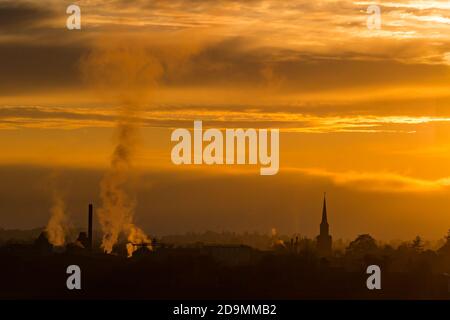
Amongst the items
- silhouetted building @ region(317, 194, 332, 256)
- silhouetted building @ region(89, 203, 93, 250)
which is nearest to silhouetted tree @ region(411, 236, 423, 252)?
silhouetted building @ region(317, 194, 332, 256)

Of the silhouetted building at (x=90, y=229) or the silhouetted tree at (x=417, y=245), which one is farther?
the silhouetted tree at (x=417, y=245)

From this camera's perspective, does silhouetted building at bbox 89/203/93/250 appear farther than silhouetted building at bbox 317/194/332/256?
No

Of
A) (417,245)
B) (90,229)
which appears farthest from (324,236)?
(90,229)

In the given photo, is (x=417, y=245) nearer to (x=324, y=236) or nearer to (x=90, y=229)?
(x=324, y=236)

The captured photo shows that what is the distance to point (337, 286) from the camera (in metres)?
119

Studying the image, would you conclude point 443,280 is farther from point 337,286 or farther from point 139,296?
point 139,296

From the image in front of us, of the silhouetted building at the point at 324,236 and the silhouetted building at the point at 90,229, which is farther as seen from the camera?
the silhouetted building at the point at 324,236

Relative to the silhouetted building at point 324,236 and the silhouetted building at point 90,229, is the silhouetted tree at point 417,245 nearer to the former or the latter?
the silhouetted building at point 324,236

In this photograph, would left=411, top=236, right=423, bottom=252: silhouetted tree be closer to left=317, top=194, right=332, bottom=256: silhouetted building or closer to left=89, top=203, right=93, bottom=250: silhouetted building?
left=317, top=194, right=332, bottom=256: silhouetted building

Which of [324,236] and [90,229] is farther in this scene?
[324,236]

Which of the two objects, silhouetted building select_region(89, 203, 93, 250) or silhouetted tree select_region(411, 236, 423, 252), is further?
silhouetted tree select_region(411, 236, 423, 252)

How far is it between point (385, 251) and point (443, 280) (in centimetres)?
3353

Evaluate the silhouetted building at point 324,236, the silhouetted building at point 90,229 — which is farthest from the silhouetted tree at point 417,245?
the silhouetted building at point 90,229
